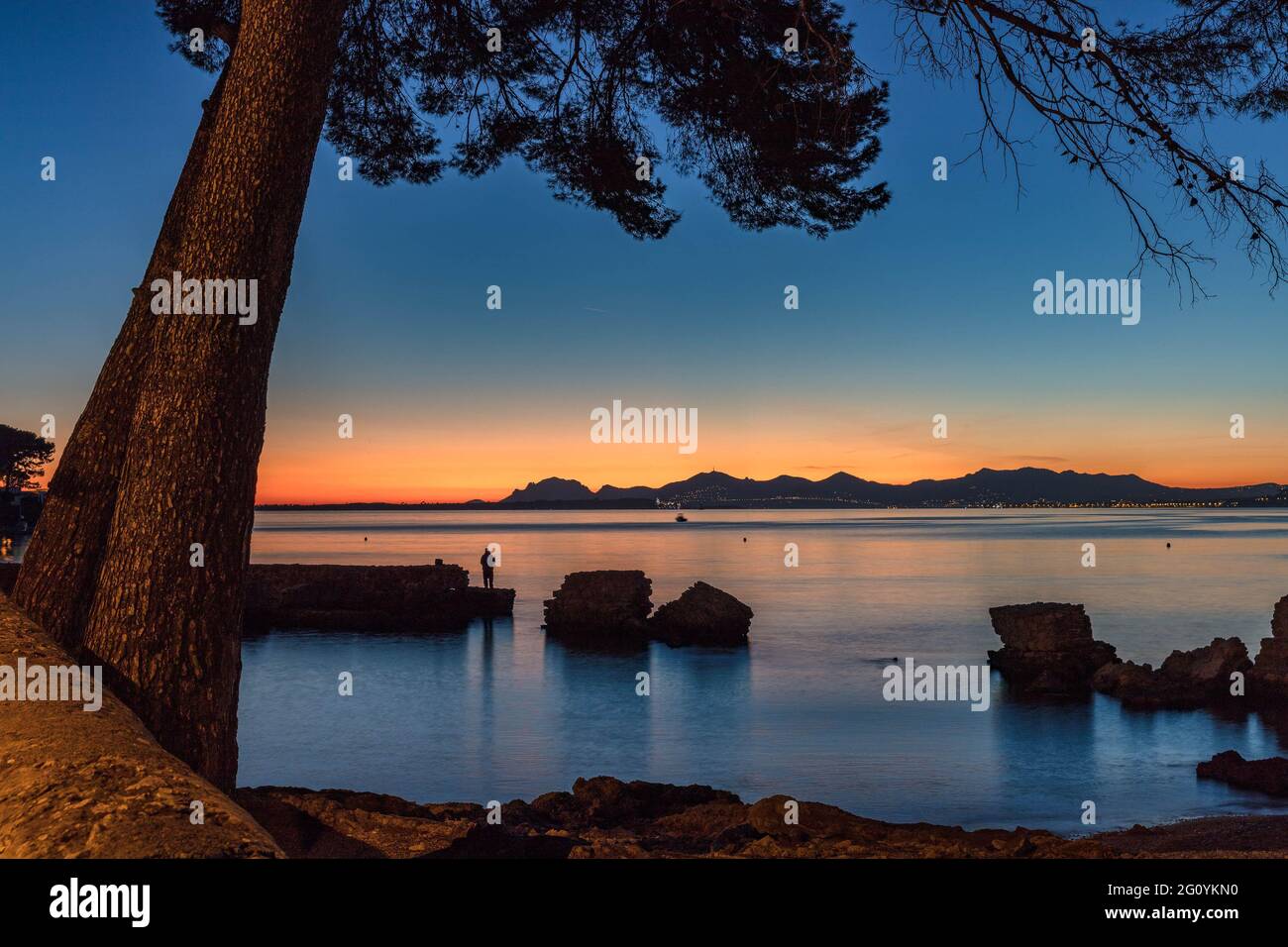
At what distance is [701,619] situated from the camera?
104ft

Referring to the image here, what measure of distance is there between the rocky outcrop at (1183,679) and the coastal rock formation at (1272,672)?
0.32 metres

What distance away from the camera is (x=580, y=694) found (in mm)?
26578

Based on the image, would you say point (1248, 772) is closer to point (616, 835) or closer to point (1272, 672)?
point (1272, 672)

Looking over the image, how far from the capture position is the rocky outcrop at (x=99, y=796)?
268 centimetres

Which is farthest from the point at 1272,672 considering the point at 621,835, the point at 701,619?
the point at 621,835

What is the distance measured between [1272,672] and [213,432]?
22527 millimetres

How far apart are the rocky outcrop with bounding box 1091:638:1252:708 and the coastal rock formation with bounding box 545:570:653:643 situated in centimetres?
1412

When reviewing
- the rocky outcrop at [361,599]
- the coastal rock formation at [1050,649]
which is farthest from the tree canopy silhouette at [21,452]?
the coastal rock formation at [1050,649]

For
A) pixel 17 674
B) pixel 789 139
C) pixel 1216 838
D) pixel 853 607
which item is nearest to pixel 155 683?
pixel 17 674

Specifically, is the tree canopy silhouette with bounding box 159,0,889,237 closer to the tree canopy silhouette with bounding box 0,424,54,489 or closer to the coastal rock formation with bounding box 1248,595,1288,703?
the coastal rock formation with bounding box 1248,595,1288,703

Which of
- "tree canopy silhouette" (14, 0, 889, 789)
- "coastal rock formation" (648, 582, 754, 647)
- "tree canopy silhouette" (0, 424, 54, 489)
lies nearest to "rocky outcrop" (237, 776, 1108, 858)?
"tree canopy silhouette" (14, 0, 889, 789)
